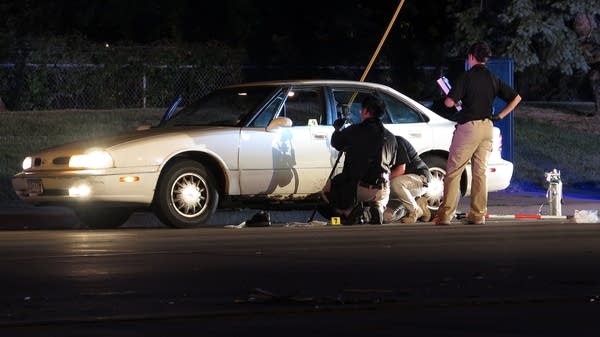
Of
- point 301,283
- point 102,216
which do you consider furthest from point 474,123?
point 301,283

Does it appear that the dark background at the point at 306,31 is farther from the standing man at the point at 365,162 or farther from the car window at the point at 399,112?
the standing man at the point at 365,162

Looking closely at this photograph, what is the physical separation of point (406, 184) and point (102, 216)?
326cm

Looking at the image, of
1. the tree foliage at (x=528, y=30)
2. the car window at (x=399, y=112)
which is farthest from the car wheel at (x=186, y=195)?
the tree foliage at (x=528, y=30)

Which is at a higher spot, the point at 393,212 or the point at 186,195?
the point at 186,195

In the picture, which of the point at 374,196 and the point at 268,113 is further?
the point at 268,113

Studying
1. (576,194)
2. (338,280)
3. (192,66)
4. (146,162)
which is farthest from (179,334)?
(192,66)

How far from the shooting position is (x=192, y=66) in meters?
26.7

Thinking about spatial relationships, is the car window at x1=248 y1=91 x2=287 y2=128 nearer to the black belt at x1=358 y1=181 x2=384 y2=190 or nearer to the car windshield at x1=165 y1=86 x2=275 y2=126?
the car windshield at x1=165 y1=86 x2=275 y2=126

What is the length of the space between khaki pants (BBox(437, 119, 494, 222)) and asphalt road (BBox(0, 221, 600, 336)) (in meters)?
1.05

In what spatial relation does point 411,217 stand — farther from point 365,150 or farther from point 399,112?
point 399,112

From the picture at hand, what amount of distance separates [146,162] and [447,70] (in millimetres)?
15504

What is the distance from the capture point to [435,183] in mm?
16453

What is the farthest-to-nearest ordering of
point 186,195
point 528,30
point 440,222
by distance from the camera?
1. point 528,30
2. point 440,222
3. point 186,195

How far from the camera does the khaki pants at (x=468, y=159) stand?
15383 millimetres
